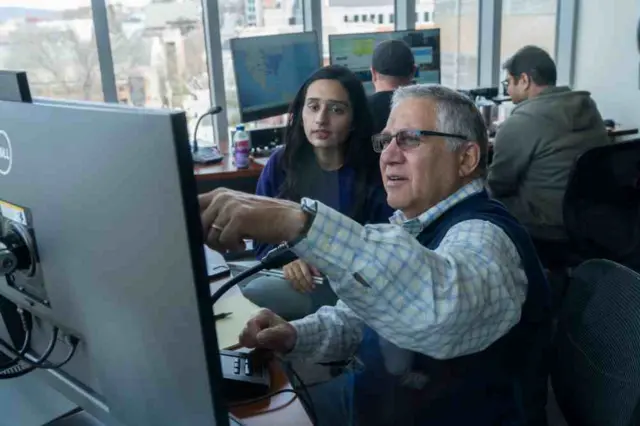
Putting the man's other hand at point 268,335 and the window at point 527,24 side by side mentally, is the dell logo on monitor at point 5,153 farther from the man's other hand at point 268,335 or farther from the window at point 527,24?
the window at point 527,24

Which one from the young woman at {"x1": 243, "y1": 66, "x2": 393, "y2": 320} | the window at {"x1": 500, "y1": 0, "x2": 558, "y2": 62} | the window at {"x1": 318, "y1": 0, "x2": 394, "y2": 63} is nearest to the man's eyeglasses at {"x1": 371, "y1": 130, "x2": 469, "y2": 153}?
the young woman at {"x1": 243, "y1": 66, "x2": 393, "y2": 320}

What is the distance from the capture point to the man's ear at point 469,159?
1.19 m

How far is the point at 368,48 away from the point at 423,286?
10.2ft

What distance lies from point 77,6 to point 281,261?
9.37ft

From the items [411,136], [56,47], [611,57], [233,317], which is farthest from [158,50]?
[611,57]

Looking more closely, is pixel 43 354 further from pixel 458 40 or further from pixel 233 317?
pixel 458 40

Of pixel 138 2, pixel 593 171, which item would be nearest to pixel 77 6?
pixel 138 2

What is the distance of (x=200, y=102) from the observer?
12.2 ft

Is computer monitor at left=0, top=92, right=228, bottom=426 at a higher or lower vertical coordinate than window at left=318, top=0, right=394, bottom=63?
lower

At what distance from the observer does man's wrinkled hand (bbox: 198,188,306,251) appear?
68 cm

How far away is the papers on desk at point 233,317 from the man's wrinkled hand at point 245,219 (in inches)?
18.3

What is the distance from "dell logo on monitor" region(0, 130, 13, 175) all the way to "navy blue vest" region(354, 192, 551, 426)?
0.64 m

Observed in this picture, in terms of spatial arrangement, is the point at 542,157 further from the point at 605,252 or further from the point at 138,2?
the point at 138,2

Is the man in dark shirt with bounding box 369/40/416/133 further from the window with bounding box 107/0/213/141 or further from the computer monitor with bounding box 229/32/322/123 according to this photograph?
the window with bounding box 107/0/213/141
